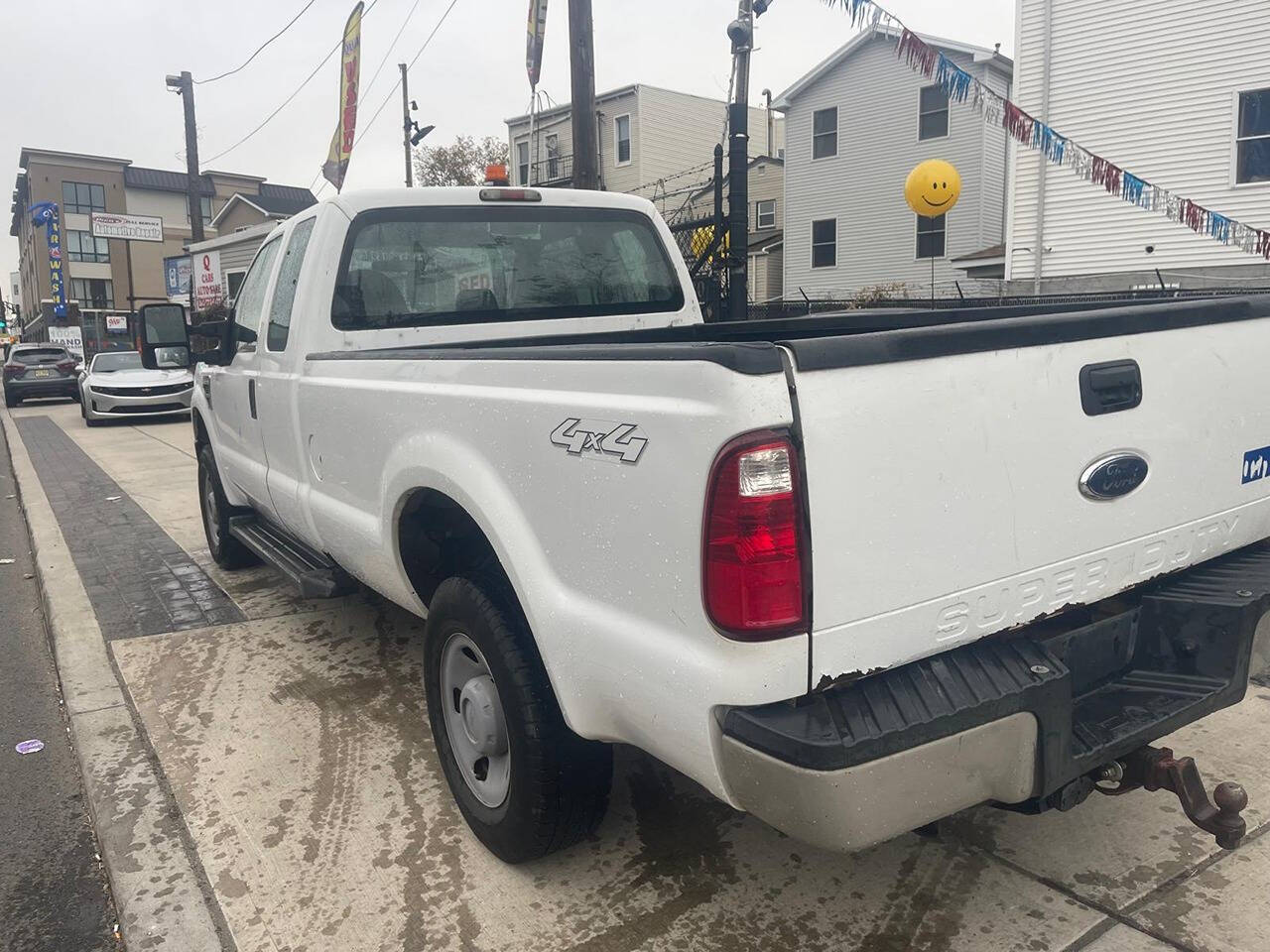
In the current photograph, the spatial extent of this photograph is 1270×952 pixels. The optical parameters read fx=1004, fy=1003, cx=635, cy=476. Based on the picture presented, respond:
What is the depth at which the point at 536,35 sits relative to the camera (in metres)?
12.2

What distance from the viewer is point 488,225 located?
420cm

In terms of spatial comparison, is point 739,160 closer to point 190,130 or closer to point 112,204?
point 190,130

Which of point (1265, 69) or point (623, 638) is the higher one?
point (1265, 69)

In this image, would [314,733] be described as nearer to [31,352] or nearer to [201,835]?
[201,835]

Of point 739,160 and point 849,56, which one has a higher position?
point 849,56

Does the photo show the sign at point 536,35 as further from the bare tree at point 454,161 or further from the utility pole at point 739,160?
the bare tree at point 454,161

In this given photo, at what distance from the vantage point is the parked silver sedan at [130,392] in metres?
17.2

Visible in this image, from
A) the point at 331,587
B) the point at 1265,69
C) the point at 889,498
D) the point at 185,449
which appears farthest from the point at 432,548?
the point at 1265,69

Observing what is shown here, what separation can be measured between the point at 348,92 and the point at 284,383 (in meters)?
17.3

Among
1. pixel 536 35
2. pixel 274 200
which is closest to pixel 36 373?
pixel 536 35

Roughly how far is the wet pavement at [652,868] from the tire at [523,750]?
16 cm

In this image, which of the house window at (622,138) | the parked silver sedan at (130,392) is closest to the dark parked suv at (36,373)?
the parked silver sedan at (130,392)

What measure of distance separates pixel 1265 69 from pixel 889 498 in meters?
17.3

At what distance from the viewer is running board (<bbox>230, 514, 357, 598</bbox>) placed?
3.97m
